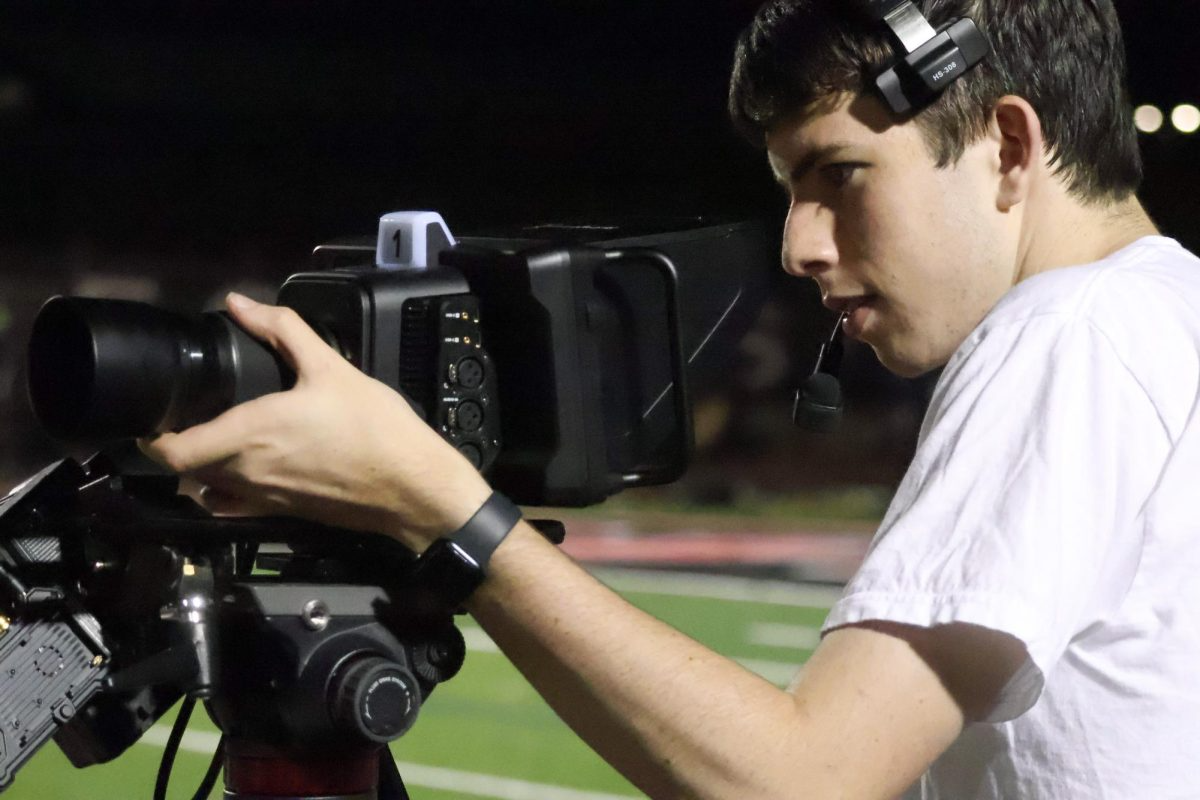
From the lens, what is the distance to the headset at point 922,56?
1054 mm

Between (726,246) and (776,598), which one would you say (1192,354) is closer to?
(726,246)

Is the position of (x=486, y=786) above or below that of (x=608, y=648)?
below

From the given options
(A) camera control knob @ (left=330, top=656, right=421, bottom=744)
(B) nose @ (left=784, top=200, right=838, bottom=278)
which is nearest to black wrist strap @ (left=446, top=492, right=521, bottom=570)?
(A) camera control knob @ (left=330, top=656, right=421, bottom=744)

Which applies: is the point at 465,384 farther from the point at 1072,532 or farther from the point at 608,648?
the point at 1072,532

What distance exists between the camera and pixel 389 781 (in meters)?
1.24

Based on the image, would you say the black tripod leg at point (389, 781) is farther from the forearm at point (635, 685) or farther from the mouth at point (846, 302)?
the mouth at point (846, 302)

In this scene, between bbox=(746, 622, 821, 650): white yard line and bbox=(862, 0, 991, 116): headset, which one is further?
bbox=(746, 622, 821, 650): white yard line

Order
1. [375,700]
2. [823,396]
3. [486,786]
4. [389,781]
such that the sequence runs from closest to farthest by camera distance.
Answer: [375,700]
[389,781]
[823,396]
[486,786]

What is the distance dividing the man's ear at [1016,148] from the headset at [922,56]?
0.04 m

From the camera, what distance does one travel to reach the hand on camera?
3.13 ft

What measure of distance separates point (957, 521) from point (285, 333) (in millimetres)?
425

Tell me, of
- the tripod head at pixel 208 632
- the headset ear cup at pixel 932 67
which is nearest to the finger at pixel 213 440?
the tripod head at pixel 208 632

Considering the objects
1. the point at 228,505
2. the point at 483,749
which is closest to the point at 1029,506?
the point at 228,505

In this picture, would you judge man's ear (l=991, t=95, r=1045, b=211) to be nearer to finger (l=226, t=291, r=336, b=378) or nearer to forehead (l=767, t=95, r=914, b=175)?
forehead (l=767, t=95, r=914, b=175)
